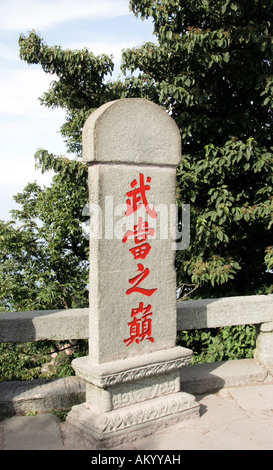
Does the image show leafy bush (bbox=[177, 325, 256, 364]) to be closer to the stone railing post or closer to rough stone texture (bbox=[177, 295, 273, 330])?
rough stone texture (bbox=[177, 295, 273, 330])

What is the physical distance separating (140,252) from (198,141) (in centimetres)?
319

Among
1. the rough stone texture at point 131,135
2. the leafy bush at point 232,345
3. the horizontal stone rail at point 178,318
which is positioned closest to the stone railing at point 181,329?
the horizontal stone rail at point 178,318

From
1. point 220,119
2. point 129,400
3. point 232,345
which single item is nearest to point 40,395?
Answer: point 129,400

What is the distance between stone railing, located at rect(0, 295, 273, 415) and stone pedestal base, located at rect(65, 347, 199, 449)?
1.13 ft

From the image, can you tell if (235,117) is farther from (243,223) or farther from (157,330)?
(157,330)

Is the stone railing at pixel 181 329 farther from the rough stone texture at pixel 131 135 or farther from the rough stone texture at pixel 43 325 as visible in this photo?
the rough stone texture at pixel 131 135

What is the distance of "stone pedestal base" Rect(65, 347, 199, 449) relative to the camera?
2857 mm

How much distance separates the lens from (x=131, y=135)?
2.99 meters

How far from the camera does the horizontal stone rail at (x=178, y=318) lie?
3240mm

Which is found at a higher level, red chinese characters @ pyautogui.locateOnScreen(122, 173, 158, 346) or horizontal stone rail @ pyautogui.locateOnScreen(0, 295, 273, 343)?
red chinese characters @ pyautogui.locateOnScreen(122, 173, 158, 346)

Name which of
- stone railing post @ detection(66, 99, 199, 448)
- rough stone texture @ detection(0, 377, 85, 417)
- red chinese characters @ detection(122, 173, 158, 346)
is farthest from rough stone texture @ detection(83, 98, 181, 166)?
rough stone texture @ detection(0, 377, 85, 417)

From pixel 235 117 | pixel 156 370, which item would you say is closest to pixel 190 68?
pixel 235 117

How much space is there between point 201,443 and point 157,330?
0.78 metres

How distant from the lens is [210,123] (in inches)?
225
